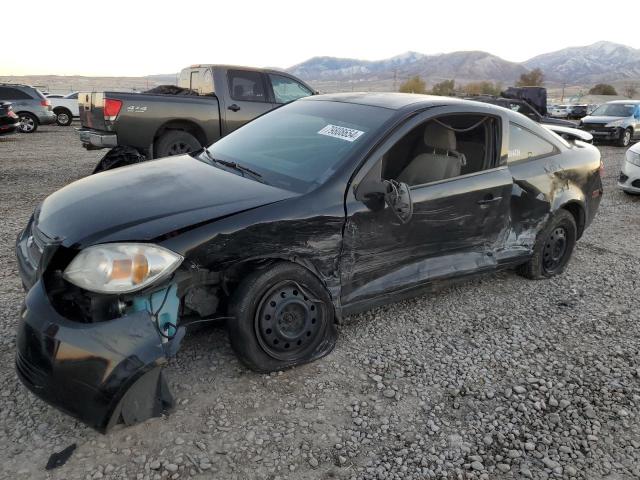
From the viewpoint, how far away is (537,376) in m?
3.08

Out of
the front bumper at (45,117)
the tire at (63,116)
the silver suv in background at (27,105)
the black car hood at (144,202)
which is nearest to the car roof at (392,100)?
the black car hood at (144,202)

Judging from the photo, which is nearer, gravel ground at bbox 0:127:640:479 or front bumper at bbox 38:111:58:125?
gravel ground at bbox 0:127:640:479

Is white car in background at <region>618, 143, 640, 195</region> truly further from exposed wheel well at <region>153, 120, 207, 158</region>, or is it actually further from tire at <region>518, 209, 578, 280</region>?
exposed wheel well at <region>153, 120, 207, 158</region>

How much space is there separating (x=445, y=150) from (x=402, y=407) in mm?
1970

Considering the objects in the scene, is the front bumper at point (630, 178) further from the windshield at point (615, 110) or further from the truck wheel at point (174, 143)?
the windshield at point (615, 110)

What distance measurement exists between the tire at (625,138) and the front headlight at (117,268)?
57.3 ft

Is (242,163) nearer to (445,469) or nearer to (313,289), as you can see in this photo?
(313,289)

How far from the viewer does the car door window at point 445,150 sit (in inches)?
140

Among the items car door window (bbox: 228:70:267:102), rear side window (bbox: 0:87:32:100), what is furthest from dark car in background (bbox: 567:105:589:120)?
rear side window (bbox: 0:87:32:100)

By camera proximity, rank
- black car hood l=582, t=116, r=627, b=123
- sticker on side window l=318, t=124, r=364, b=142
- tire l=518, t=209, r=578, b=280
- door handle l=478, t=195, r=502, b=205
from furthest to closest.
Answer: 1. black car hood l=582, t=116, r=627, b=123
2. tire l=518, t=209, r=578, b=280
3. door handle l=478, t=195, r=502, b=205
4. sticker on side window l=318, t=124, r=364, b=142

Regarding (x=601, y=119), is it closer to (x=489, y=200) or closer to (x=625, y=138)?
(x=625, y=138)

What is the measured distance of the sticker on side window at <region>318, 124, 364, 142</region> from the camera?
327cm

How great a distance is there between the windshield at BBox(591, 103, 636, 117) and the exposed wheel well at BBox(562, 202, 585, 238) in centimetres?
1454

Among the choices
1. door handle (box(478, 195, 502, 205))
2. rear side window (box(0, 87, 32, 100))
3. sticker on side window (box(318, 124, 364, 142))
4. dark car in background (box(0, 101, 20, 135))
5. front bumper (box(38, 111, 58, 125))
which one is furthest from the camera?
front bumper (box(38, 111, 58, 125))
